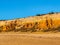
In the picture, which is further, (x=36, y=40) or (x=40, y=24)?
(x=40, y=24)

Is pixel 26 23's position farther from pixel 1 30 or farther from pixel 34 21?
pixel 1 30

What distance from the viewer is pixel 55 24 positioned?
92.0ft

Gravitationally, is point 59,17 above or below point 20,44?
above

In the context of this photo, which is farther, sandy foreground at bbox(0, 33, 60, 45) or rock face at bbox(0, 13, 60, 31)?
rock face at bbox(0, 13, 60, 31)

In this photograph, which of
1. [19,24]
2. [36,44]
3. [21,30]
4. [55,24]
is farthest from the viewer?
[19,24]

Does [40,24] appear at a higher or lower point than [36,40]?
higher

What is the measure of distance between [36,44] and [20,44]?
4.03ft

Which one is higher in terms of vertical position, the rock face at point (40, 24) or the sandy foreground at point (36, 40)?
the rock face at point (40, 24)

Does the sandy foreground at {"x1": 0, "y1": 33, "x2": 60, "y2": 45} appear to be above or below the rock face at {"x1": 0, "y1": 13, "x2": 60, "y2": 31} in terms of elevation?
below

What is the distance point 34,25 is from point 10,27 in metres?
5.55

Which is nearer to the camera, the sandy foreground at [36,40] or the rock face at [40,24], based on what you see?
the sandy foreground at [36,40]

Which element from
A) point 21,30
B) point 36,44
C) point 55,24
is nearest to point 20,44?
point 36,44

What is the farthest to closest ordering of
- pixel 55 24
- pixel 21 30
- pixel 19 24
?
pixel 19 24 → pixel 21 30 → pixel 55 24

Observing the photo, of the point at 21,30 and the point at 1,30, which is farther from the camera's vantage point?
the point at 1,30
